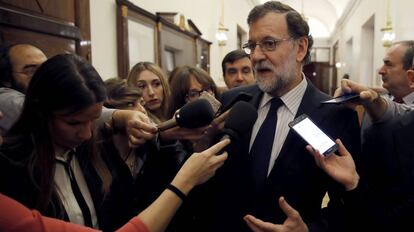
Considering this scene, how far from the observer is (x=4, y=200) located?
991mm

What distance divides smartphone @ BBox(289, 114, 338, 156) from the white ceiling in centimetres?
1404

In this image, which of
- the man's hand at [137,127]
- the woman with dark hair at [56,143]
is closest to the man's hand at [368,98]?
the man's hand at [137,127]

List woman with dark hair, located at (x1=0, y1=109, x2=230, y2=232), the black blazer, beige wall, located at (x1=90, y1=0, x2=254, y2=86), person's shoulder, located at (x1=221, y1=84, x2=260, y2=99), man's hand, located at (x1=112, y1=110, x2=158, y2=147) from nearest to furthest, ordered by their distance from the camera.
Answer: woman with dark hair, located at (x1=0, y1=109, x2=230, y2=232)
the black blazer
man's hand, located at (x1=112, y1=110, x2=158, y2=147)
person's shoulder, located at (x1=221, y1=84, x2=260, y2=99)
beige wall, located at (x1=90, y1=0, x2=254, y2=86)

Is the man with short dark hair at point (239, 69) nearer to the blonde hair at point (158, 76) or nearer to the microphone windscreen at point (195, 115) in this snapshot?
the blonde hair at point (158, 76)

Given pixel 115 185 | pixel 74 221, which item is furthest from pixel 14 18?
pixel 74 221

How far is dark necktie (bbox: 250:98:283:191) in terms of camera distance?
148cm

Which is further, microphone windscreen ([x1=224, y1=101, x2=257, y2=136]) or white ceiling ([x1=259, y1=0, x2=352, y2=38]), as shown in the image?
white ceiling ([x1=259, y1=0, x2=352, y2=38])

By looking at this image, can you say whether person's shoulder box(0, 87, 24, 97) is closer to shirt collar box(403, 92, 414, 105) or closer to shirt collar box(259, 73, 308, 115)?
shirt collar box(259, 73, 308, 115)

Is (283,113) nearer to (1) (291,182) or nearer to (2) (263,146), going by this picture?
(2) (263,146)

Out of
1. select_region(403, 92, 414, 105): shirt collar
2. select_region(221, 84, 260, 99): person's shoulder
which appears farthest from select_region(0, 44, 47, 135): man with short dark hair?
select_region(403, 92, 414, 105): shirt collar

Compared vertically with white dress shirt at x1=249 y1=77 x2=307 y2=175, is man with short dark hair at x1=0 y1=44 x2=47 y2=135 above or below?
above

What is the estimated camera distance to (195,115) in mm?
1329

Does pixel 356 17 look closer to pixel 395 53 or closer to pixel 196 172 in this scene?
pixel 395 53

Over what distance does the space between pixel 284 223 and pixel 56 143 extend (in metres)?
0.86
